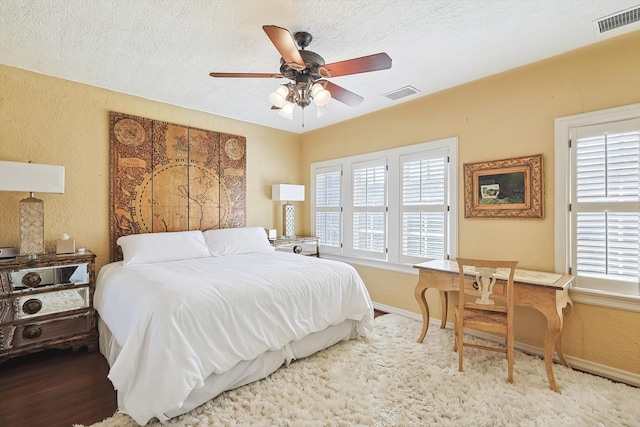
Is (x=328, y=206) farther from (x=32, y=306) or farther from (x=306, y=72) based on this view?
(x=32, y=306)

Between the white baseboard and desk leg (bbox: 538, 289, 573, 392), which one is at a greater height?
desk leg (bbox: 538, 289, 573, 392)

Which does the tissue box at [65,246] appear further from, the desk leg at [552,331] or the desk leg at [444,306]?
the desk leg at [552,331]

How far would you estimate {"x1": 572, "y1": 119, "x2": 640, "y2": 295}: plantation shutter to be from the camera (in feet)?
7.50

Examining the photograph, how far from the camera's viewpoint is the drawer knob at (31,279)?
101 inches

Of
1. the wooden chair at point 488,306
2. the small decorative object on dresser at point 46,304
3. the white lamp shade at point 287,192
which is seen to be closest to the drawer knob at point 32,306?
the small decorative object on dresser at point 46,304

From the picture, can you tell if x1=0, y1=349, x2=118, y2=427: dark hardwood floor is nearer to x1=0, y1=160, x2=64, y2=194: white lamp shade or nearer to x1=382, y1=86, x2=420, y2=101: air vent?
x1=0, y1=160, x2=64, y2=194: white lamp shade

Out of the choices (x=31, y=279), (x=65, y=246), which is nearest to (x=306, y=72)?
(x=65, y=246)

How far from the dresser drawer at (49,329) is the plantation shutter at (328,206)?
3141 mm

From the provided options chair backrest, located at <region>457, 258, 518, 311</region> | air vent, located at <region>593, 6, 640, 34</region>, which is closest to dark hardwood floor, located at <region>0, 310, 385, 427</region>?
chair backrest, located at <region>457, 258, 518, 311</region>

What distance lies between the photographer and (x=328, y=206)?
4801mm

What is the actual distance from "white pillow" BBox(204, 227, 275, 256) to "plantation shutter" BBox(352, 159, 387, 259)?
1.29 m

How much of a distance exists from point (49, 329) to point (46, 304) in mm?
231

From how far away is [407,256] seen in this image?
372cm

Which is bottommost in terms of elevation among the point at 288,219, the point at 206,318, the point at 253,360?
the point at 253,360
